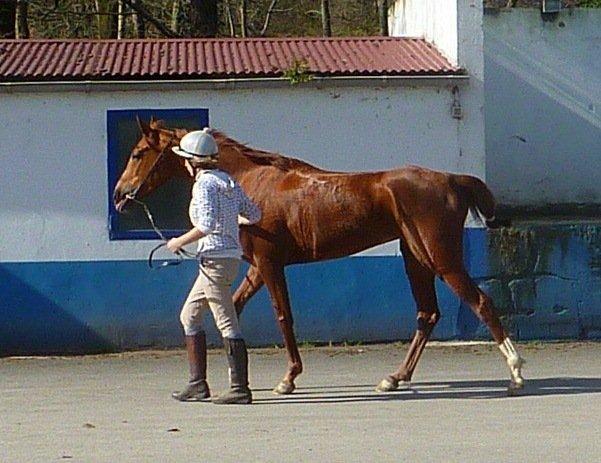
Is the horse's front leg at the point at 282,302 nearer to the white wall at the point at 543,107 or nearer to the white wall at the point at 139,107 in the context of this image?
the white wall at the point at 139,107

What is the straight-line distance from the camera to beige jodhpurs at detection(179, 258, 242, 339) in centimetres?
1049

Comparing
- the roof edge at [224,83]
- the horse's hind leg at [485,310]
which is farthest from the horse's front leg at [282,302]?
the roof edge at [224,83]

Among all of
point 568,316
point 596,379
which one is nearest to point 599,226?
point 568,316

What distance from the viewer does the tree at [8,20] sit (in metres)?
24.2

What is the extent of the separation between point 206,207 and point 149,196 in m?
4.26

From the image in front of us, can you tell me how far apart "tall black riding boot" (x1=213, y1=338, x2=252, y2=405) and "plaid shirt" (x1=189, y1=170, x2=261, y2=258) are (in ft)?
2.25

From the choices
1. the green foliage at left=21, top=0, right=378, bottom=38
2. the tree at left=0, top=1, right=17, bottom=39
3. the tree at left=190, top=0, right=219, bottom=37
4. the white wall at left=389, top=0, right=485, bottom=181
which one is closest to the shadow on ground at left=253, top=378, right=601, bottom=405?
the white wall at left=389, top=0, right=485, bottom=181

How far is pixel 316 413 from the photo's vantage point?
1041cm

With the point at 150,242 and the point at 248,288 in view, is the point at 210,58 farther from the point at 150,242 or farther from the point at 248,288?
the point at 248,288

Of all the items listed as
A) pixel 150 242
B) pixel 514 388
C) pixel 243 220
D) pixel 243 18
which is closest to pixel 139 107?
pixel 150 242

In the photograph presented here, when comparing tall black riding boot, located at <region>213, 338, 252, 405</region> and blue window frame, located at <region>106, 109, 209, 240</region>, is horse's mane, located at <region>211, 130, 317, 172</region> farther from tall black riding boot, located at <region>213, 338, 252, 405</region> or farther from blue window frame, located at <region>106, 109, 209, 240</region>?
blue window frame, located at <region>106, 109, 209, 240</region>

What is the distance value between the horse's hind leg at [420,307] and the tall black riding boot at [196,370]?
155cm

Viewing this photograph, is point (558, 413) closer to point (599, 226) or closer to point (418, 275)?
point (418, 275)

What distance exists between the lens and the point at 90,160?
14547 mm
